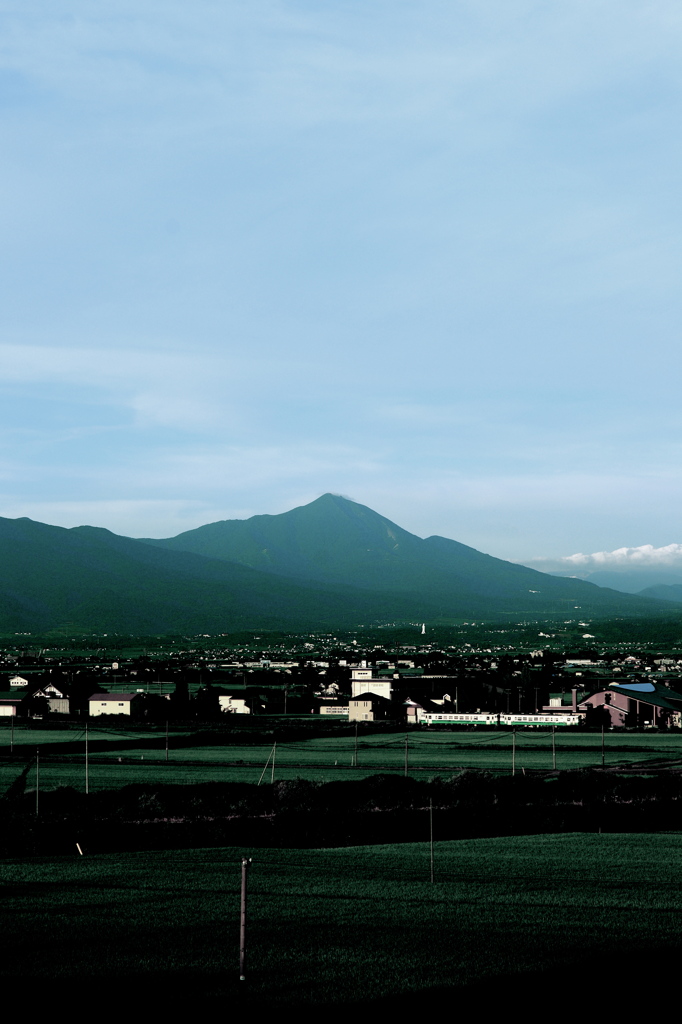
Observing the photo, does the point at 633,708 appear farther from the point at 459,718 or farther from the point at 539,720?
the point at 459,718

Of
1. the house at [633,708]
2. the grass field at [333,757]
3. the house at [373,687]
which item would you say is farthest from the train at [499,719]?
the house at [373,687]

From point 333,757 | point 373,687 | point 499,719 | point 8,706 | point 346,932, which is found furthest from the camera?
point 373,687

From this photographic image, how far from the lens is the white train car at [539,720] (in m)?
60.4

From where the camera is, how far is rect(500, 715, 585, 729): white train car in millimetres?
60375

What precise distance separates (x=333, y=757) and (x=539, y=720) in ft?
73.1

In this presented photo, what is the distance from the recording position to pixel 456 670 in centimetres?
10062

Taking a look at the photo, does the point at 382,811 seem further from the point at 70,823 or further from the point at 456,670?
the point at 456,670

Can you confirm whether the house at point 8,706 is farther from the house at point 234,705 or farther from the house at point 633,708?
the house at point 633,708

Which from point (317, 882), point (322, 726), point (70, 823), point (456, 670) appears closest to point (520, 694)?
point (322, 726)

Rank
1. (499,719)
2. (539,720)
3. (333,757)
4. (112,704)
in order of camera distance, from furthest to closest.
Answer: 1. (112,704)
2. (499,719)
3. (539,720)
4. (333,757)

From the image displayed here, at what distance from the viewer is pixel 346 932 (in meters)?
12.9

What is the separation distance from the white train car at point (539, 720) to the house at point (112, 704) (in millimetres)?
26110

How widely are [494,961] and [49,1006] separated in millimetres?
5115

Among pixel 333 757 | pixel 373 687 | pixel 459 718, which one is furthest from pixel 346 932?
pixel 373 687
